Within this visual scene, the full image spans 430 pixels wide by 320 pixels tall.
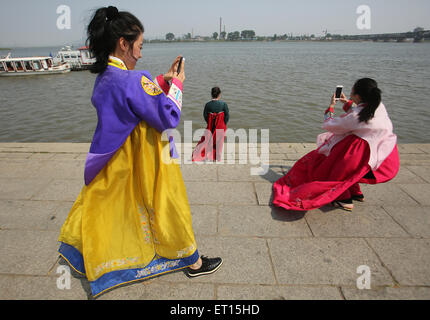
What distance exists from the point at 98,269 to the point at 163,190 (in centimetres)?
78

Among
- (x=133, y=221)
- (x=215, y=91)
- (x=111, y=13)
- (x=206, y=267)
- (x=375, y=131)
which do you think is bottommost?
(x=206, y=267)

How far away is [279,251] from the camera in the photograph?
94.9 inches

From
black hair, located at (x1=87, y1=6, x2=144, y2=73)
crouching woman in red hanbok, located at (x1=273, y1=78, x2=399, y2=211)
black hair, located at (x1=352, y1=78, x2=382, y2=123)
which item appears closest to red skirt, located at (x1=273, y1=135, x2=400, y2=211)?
crouching woman in red hanbok, located at (x1=273, y1=78, x2=399, y2=211)

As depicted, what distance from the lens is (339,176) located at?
9.56ft

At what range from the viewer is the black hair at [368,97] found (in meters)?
2.61

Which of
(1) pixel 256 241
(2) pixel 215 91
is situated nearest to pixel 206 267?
(1) pixel 256 241

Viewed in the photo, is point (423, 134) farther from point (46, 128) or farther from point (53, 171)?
point (46, 128)

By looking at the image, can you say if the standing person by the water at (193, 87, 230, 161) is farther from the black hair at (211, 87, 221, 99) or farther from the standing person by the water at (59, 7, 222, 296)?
the standing person by the water at (59, 7, 222, 296)

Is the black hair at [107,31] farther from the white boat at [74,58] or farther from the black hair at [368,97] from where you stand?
the white boat at [74,58]

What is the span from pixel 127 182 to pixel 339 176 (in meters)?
2.32

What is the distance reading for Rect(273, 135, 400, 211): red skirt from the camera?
2.82 meters

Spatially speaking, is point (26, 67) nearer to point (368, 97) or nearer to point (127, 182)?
point (127, 182)

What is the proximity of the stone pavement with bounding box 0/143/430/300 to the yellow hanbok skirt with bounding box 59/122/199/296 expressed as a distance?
8.2 inches
